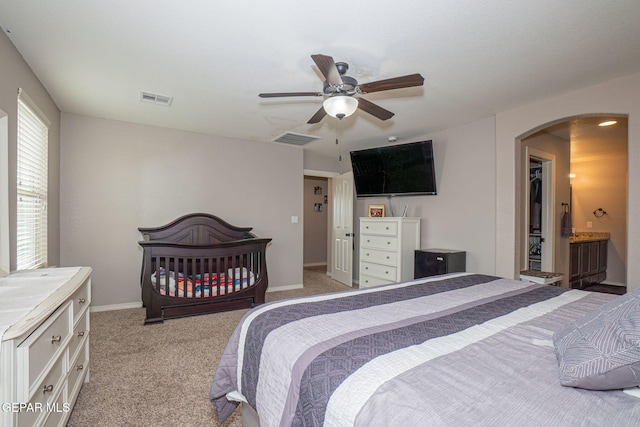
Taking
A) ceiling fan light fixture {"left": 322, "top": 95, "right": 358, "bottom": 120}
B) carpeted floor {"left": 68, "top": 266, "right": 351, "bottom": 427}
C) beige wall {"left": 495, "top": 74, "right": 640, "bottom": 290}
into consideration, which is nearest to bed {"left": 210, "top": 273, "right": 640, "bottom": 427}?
carpeted floor {"left": 68, "top": 266, "right": 351, "bottom": 427}

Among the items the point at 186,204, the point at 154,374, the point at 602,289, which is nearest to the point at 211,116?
the point at 186,204

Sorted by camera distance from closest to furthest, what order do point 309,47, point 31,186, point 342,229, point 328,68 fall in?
point 328,68 < point 309,47 < point 31,186 < point 342,229

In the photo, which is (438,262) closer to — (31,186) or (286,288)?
(286,288)

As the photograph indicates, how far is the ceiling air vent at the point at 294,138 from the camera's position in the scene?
423 cm

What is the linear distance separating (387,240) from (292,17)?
10.0 feet

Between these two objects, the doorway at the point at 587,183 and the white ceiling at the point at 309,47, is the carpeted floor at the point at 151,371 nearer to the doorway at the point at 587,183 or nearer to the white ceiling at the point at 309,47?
the white ceiling at the point at 309,47

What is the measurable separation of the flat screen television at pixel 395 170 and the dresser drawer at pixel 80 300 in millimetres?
3713

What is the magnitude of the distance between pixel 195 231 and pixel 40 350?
9.28ft

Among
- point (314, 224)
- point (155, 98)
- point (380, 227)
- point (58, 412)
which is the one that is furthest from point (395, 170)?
point (58, 412)

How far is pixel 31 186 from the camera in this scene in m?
2.54

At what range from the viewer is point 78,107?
10.7 feet

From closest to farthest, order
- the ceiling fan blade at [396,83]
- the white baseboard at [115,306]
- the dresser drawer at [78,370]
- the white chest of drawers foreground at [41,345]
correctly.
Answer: the white chest of drawers foreground at [41,345], the dresser drawer at [78,370], the ceiling fan blade at [396,83], the white baseboard at [115,306]

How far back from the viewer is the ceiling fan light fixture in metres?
2.05

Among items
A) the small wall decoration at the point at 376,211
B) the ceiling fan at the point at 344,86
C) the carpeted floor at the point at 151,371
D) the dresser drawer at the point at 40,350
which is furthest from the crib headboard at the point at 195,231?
the ceiling fan at the point at 344,86
